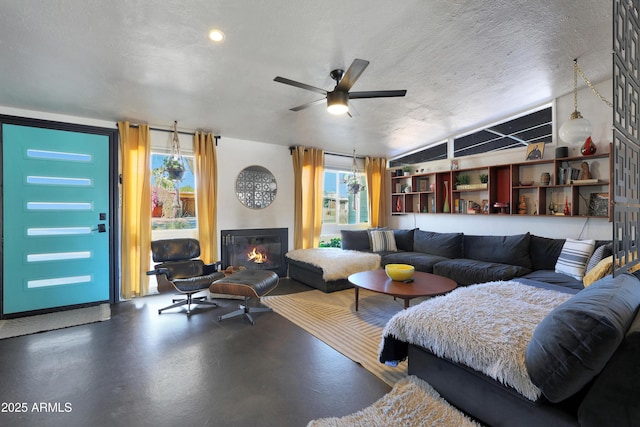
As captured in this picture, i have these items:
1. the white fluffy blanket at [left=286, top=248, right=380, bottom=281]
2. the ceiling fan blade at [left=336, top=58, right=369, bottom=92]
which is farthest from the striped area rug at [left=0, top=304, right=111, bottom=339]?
the ceiling fan blade at [left=336, top=58, right=369, bottom=92]

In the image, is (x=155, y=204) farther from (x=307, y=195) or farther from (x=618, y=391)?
(x=618, y=391)

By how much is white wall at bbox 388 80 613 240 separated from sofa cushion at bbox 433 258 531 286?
810 millimetres

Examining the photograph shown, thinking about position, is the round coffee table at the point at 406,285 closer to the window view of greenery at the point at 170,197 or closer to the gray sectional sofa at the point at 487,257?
the gray sectional sofa at the point at 487,257

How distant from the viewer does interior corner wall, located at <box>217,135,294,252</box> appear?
4.54m

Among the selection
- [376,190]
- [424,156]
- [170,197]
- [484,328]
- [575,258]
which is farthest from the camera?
[376,190]

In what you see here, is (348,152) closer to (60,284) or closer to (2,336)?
(60,284)

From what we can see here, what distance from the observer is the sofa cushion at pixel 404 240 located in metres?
5.27

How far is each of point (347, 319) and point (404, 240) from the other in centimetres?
265

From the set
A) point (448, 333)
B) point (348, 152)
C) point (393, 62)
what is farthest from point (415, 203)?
point (448, 333)

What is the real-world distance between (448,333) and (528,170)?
11.9ft

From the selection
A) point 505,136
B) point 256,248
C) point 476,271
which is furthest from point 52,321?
point 505,136

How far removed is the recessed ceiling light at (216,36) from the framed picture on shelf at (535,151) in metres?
4.10

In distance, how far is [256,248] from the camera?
484 centimetres

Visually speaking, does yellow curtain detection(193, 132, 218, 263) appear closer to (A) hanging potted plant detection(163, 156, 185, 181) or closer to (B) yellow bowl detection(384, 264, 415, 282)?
(A) hanging potted plant detection(163, 156, 185, 181)
